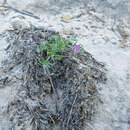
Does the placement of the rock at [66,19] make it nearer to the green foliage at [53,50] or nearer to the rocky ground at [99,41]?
the rocky ground at [99,41]

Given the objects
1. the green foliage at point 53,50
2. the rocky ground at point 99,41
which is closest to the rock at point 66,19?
the rocky ground at point 99,41

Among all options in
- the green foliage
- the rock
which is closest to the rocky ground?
the rock

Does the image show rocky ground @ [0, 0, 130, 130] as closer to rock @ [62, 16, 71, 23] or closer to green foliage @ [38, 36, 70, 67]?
rock @ [62, 16, 71, 23]

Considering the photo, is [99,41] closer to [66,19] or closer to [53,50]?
[66,19]

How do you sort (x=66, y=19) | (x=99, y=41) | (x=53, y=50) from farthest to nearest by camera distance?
(x=66, y=19) < (x=99, y=41) < (x=53, y=50)

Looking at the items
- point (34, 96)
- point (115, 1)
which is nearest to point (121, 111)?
point (34, 96)

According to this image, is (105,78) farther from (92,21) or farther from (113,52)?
(92,21)

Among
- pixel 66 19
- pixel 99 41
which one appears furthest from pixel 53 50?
pixel 66 19

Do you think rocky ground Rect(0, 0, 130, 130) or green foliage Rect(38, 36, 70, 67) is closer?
rocky ground Rect(0, 0, 130, 130)
